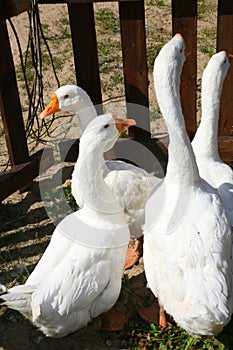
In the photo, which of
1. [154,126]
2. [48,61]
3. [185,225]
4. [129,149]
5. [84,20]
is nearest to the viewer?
[185,225]

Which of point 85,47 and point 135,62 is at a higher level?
point 85,47

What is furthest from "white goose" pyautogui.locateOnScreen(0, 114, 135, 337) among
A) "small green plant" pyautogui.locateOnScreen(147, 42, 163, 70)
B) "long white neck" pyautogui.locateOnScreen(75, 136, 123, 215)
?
"small green plant" pyautogui.locateOnScreen(147, 42, 163, 70)

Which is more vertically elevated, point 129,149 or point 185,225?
point 185,225

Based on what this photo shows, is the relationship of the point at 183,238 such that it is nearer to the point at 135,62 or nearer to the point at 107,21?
the point at 135,62

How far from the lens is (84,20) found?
457cm

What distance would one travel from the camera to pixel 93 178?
3.47 meters

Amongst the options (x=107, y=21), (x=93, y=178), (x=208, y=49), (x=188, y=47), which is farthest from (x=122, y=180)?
(x=107, y=21)

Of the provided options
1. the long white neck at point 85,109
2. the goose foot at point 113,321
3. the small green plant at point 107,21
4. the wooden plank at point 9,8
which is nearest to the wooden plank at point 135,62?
the long white neck at point 85,109

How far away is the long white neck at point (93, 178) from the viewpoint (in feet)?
11.2

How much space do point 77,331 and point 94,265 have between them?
0.61 metres

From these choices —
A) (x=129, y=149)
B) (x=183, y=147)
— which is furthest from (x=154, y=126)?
(x=183, y=147)

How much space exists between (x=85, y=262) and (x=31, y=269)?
101 centimetres

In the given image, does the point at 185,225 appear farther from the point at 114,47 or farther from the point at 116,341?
the point at 114,47

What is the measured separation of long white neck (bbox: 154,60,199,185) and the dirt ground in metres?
1.08
